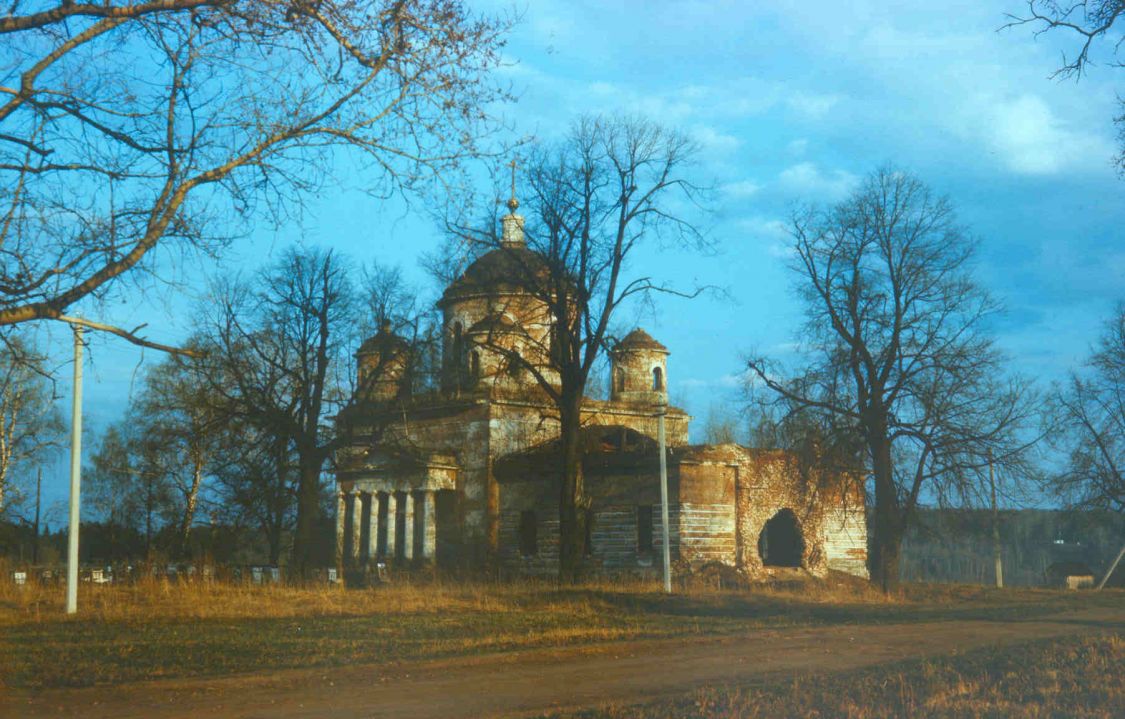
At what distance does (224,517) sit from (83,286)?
39.2 metres

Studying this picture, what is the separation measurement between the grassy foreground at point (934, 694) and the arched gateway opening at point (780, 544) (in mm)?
30848

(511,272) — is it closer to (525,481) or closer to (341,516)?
(525,481)

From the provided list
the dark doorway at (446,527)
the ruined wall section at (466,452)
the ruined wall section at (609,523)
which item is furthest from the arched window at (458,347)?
the dark doorway at (446,527)

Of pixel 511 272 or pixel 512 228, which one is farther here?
pixel 512 228

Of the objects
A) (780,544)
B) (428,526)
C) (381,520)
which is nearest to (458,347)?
(428,526)

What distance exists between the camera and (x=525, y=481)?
41.8 m

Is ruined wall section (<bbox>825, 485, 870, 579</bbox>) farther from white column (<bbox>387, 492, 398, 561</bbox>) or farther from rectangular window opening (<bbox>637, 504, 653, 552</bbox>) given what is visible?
white column (<bbox>387, 492, 398, 561</bbox>)

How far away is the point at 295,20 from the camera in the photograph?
30.5 feet

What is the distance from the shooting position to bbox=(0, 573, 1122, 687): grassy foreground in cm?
1269

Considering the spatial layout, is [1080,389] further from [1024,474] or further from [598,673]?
[598,673]

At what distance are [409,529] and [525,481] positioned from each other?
5.08 m

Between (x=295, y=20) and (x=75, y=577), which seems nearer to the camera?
(x=295, y=20)

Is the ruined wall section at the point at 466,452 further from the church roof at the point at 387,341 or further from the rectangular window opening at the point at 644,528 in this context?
the rectangular window opening at the point at 644,528

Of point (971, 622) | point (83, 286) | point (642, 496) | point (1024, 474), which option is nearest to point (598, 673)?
point (83, 286)
